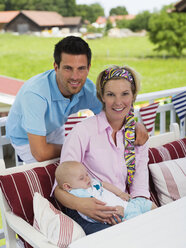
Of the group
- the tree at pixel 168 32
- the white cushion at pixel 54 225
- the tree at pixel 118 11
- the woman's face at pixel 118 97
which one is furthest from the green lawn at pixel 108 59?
the white cushion at pixel 54 225

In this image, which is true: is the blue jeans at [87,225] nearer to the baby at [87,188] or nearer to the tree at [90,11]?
the baby at [87,188]

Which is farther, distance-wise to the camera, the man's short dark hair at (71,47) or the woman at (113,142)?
the man's short dark hair at (71,47)

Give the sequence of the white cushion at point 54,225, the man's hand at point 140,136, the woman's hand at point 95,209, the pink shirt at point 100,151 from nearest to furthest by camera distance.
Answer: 1. the white cushion at point 54,225
2. the woman's hand at point 95,209
3. the pink shirt at point 100,151
4. the man's hand at point 140,136

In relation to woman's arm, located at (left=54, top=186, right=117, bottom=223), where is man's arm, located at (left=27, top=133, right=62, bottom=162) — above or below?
above

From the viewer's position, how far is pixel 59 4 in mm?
20031

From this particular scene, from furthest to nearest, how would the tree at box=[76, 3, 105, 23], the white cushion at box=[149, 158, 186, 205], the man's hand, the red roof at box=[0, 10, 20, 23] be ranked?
1. the tree at box=[76, 3, 105, 23]
2. the red roof at box=[0, 10, 20, 23]
3. the white cushion at box=[149, 158, 186, 205]
4. the man's hand

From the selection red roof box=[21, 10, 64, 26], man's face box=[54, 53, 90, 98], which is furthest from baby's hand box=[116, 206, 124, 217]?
red roof box=[21, 10, 64, 26]

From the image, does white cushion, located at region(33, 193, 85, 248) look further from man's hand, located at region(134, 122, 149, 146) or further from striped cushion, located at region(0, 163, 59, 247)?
man's hand, located at region(134, 122, 149, 146)

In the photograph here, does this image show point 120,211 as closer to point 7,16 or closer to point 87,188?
point 87,188

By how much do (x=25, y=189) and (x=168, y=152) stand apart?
0.92m

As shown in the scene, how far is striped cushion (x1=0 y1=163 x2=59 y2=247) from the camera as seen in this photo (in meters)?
1.58

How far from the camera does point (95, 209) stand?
1492mm

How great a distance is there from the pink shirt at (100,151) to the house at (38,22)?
652 inches

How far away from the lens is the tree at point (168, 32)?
1995cm
